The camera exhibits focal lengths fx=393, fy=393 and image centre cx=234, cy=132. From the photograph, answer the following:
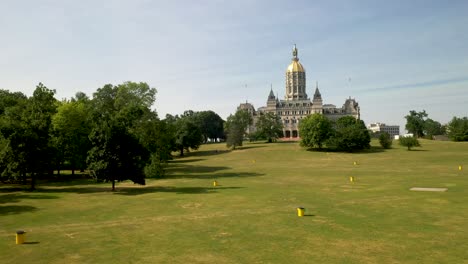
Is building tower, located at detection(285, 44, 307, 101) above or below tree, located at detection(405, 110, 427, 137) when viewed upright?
above

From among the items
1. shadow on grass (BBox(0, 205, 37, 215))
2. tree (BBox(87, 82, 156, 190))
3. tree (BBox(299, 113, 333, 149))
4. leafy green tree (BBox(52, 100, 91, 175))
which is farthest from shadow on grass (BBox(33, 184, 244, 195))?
tree (BBox(299, 113, 333, 149))

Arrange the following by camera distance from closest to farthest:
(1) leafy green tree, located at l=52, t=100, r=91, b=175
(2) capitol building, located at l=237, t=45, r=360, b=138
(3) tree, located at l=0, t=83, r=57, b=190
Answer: (3) tree, located at l=0, t=83, r=57, b=190
(1) leafy green tree, located at l=52, t=100, r=91, b=175
(2) capitol building, located at l=237, t=45, r=360, b=138

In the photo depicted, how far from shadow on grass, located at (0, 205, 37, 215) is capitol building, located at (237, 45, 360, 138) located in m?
154

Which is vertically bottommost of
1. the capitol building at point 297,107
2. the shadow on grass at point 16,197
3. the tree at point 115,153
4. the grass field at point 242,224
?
the grass field at point 242,224

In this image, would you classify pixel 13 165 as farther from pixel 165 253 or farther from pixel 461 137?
pixel 461 137

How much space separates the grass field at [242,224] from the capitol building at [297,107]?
14613 cm

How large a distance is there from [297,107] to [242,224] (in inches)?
6696

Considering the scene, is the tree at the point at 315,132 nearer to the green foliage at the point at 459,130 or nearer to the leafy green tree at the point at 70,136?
the green foliage at the point at 459,130

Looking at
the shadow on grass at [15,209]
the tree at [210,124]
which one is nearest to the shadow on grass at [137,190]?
the shadow on grass at [15,209]

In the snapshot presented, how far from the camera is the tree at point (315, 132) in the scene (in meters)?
98.8

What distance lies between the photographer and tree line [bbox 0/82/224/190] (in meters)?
41.9

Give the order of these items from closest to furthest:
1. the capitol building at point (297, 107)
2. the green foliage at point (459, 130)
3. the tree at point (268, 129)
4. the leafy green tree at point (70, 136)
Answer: the leafy green tree at point (70, 136) < the green foliage at point (459, 130) < the tree at point (268, 129) < the capitol building at point (297, 107)

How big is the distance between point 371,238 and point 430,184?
24.2m

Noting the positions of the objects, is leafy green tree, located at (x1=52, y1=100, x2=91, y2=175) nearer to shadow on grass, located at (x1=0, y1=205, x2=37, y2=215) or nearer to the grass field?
the grass field
